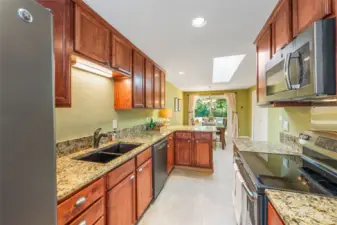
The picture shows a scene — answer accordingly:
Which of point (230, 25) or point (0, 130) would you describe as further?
point (230, 25)

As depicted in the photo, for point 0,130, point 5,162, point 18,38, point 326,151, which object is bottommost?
point 326,151

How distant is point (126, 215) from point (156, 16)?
6.61ft

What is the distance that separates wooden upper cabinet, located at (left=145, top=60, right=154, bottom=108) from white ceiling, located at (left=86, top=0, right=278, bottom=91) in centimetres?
30

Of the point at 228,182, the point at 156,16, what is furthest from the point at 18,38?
the point at 228,182

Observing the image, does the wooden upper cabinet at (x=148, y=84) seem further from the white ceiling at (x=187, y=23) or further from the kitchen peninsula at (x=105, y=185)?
the kitchen peninsula at (x=105, y=185)

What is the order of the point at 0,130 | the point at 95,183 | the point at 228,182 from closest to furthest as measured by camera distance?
the point at 0,130
the point at 95,183
the point at 228,182

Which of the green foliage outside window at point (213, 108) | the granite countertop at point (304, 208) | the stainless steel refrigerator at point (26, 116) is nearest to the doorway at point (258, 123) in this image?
the green foliage outside window at point (213, 108)

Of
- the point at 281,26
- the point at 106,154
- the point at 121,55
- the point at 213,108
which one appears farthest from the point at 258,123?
the point at 106,154

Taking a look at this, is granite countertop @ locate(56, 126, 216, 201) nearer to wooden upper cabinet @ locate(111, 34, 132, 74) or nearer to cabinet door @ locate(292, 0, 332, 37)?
wooden upper cabinet @ locate(111, 34, 132, 74)

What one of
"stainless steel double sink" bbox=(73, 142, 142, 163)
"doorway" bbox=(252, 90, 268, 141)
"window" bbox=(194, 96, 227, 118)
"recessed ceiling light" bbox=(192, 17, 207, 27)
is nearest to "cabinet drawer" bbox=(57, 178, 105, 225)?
"stainless steel double sink" bbox=(73, 142, 142, 163)

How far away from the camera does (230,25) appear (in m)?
1.70

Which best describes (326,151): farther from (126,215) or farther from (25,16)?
(25,16)

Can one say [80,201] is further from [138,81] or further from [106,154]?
[138,81]

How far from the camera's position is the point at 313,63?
81cm
